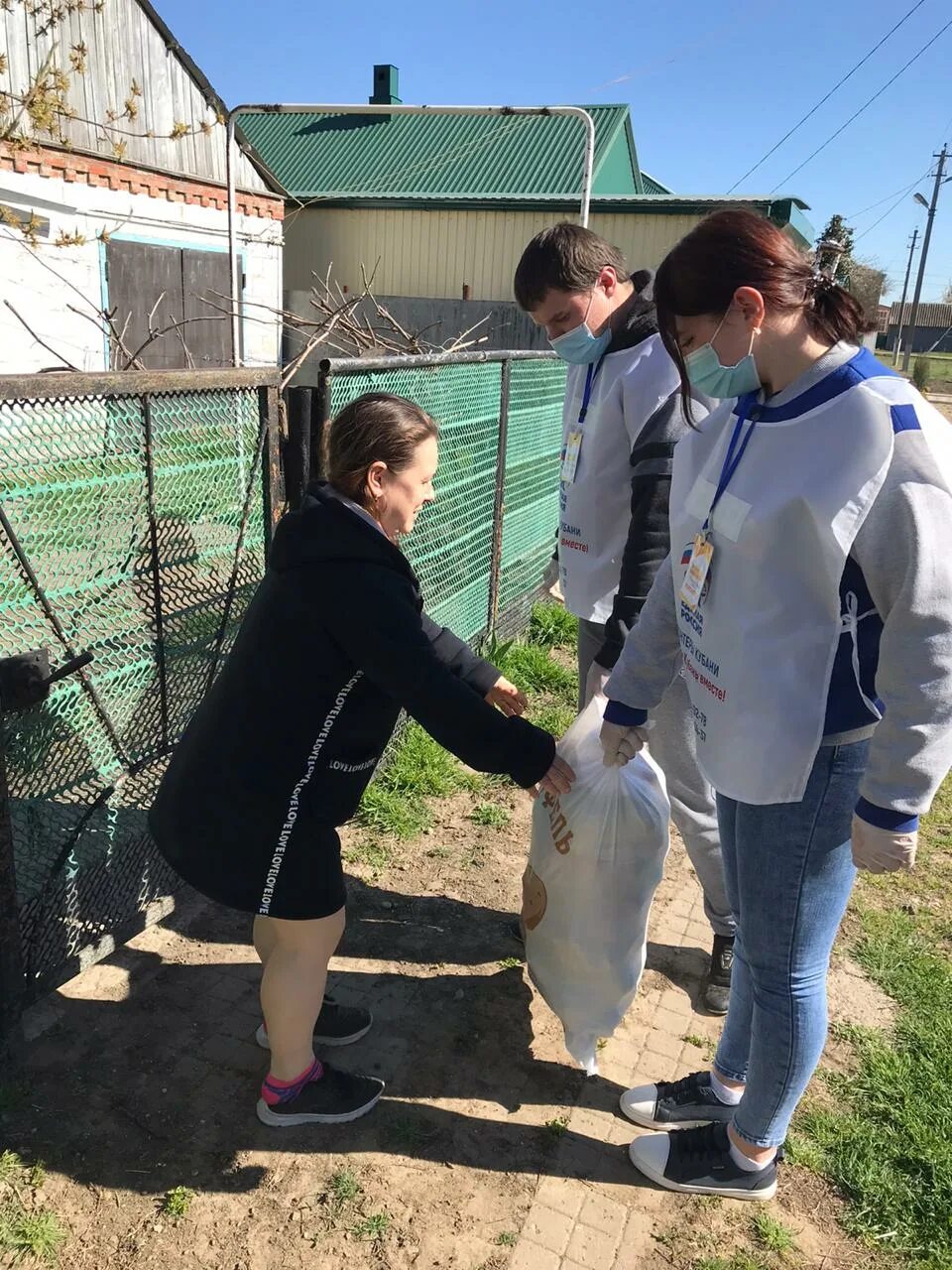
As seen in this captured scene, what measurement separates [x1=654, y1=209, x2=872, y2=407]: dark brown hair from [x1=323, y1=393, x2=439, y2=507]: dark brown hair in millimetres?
601

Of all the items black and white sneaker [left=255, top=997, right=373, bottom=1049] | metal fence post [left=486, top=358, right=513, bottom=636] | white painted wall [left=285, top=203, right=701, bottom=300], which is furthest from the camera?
white painted wall [left=285, top=203, right=701, bottom=300]

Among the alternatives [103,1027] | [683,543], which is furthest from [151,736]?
[683,543]

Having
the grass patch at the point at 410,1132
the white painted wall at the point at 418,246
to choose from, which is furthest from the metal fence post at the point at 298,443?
the white painted wall at the point at 418,246

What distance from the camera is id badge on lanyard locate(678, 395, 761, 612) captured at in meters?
1.68

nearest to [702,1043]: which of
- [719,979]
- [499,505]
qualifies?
[719,979]

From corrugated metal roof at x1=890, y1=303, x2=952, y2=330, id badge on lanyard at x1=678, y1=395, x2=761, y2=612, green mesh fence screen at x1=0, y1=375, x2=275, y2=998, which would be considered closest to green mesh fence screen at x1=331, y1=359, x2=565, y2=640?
green mesh fence screen at x1=0, y1=375, x2=275, y2=998

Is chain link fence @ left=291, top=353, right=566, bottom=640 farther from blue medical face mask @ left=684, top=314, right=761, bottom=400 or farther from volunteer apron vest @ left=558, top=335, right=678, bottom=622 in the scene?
blue medical face mask @ left=684, top=314, right=761, bottom=400

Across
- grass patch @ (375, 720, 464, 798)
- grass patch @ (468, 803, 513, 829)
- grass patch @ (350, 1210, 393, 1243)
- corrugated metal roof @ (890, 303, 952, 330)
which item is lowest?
grass patch @ (350, 1210, 393, 1243)

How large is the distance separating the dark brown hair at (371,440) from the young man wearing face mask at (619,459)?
2.39ft

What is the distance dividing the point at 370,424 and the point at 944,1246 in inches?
83.7

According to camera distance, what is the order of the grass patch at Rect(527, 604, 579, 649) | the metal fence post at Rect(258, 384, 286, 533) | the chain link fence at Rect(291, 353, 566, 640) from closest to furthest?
the metal fence post at Rect(258, 384, 286, 533) < the chain link fence at Rect(291, 353, 566, 640) < the grass patch at Rect(527, 604, 579, 649)

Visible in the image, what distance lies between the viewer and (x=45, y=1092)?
2.25 metres

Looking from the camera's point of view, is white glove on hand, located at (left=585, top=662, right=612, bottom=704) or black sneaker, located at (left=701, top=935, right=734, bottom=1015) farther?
black sneaker, located at (left=701, top=935, right=734, bottom=1015)

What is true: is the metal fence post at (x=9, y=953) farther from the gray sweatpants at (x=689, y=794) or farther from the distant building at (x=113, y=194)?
the distant building at (x=113, y=194)
